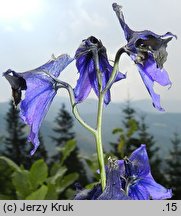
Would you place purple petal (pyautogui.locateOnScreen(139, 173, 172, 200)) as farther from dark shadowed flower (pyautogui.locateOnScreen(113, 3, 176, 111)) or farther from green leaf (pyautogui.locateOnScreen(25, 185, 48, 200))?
green leaf (pyautogui.locateOnScreen(25, 185, 48, 200))

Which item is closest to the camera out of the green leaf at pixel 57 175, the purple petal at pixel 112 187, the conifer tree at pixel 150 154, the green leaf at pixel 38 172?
the purple petal at pixel 112 187

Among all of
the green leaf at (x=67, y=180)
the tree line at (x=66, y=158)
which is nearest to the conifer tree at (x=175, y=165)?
the tree line at (x=66, y=158)

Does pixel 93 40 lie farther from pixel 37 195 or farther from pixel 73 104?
pixel 37 195

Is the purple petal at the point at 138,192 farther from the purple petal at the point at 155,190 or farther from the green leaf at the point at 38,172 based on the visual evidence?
the green leaf at the point at 38,172

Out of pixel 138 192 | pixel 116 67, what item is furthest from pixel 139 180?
pixel 116 67

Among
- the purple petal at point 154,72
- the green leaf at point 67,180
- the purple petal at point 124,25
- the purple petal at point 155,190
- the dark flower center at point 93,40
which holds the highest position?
the purple petal at point 124,25

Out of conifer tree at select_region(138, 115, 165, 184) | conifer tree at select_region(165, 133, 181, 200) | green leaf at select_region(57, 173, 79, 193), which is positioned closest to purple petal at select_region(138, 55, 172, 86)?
green leaf at select_region(57, 173, 79, 193)
